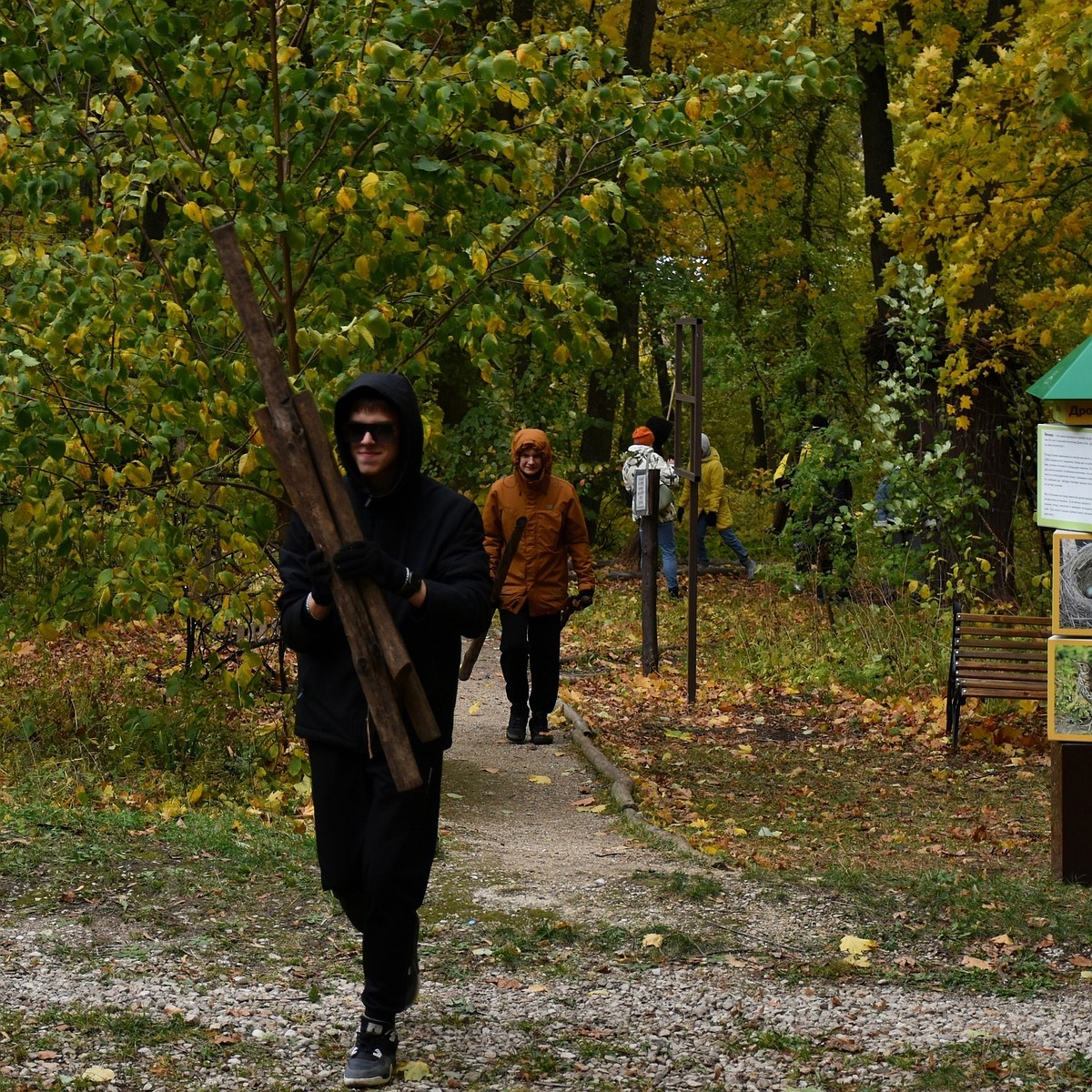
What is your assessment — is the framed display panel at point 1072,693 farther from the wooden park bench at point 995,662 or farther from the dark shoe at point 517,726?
the dark shoe at point 517,726

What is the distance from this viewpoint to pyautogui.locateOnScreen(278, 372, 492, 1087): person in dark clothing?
4430 millimetres

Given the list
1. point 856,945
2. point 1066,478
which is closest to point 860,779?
point 1066,478

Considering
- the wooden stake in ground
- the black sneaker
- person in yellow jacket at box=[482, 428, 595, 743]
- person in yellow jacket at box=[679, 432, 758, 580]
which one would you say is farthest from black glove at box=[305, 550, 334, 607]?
person in yellow jacket at box=[679, 432, 758, 580]

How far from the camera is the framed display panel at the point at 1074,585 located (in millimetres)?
6957

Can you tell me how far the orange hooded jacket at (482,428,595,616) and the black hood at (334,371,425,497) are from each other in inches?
213

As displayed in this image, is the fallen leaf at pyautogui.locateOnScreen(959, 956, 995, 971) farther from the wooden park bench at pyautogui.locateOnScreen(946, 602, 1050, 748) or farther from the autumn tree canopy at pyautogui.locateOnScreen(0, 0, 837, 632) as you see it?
the wooden park bench at pyautogui.locateOnScreen(946, 602, 1050, 748)

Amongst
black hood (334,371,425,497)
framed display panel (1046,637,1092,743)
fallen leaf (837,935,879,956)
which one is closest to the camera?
black hood (334,371,425,497)

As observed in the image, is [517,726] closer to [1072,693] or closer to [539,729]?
[539,729]

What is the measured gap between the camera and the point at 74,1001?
5.14 m

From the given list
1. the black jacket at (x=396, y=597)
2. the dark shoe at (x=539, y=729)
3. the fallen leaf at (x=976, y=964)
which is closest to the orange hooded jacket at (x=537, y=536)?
the dark shoe at (x=539, y=729)

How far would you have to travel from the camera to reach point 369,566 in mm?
4211

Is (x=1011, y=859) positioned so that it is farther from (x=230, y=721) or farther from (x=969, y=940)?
(x=230, y=721)

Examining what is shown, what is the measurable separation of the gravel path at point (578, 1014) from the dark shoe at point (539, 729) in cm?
391

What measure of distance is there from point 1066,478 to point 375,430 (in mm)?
3747
